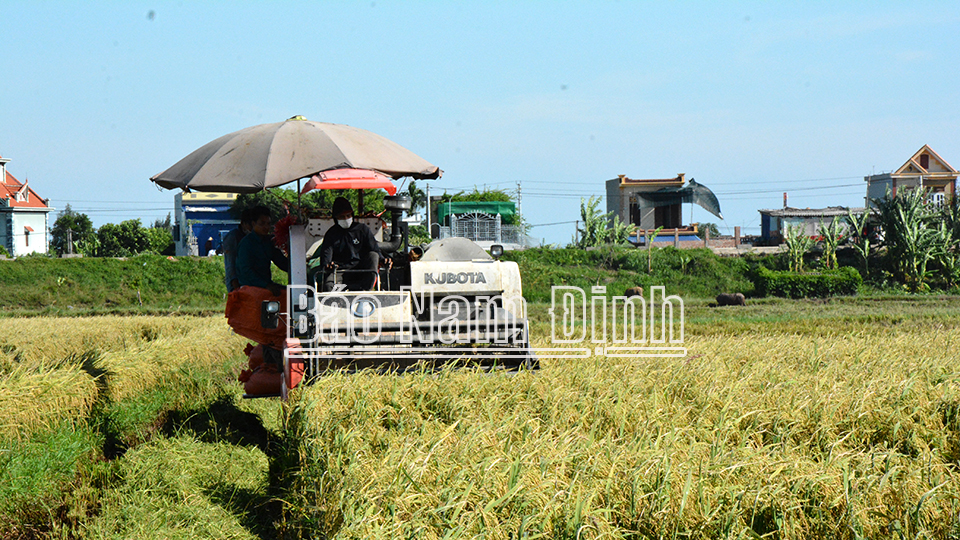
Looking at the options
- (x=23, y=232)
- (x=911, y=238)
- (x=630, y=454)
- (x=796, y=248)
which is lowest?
(x=630, y=454)

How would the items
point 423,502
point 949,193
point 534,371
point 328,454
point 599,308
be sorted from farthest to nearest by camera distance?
point 949,193 < point 599,308 < point 534,371 < point 328,454 < point 423,502

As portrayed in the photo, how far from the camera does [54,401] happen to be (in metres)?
7.34

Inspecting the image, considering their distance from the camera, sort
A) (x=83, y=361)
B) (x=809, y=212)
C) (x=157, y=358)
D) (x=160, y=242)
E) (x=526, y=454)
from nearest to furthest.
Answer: (x=526, y=454)
(x=83, y=361)
(x=157, y=358)
(x=809, y=212)
(x=160, y=242)

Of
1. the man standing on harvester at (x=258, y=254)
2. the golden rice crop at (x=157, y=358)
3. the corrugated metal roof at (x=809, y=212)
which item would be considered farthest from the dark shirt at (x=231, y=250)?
the corrugated metal roof at (x=809, y=212)

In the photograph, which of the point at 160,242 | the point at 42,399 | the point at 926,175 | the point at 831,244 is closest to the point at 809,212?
the point at 926,175

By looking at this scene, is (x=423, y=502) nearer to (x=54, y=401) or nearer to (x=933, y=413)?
(x=933, y=413)

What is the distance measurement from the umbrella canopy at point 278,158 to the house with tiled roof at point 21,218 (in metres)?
45.7

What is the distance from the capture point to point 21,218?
1908 inches

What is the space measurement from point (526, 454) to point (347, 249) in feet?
12.9

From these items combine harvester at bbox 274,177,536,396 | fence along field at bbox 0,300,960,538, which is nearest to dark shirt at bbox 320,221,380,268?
combine harvester at bbox 274,177,536,396

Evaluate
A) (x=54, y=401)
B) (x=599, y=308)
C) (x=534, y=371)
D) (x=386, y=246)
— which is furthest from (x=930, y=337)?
(x=599, y=308)

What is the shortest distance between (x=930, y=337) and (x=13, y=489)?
427 inches

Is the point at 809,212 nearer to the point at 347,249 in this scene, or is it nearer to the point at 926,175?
the point at 926,175

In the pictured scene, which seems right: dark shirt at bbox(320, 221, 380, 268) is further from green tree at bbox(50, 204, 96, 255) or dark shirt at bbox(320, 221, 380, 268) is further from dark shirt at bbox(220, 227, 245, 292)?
green tree at bbox(50, 204, 96, 255)
